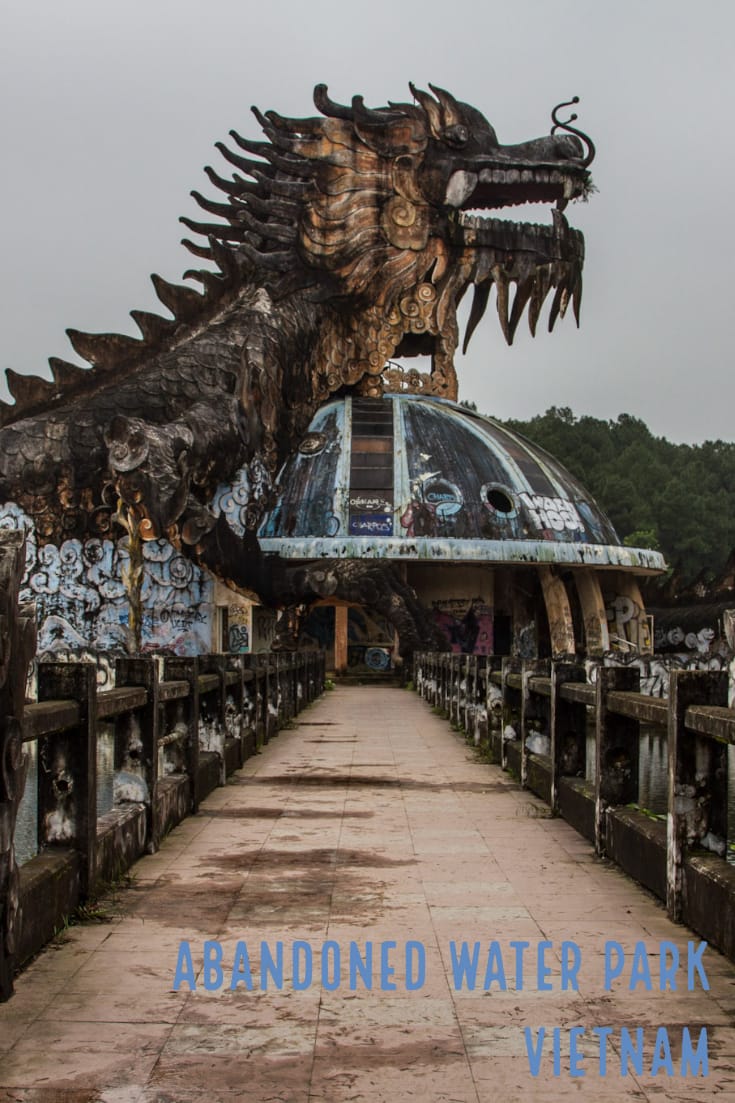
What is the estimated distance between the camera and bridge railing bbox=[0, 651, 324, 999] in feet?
21.1

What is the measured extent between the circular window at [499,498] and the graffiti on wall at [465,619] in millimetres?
4189

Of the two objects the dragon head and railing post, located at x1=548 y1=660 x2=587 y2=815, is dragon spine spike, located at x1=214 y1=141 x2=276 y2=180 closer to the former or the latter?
the dragon head

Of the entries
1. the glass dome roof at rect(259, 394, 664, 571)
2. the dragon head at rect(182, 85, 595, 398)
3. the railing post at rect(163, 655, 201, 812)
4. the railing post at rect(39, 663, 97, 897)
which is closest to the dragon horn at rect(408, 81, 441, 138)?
the dragon head at rect(182, 85, 595, 398)

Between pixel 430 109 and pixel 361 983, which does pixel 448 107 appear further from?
pixel 361 983

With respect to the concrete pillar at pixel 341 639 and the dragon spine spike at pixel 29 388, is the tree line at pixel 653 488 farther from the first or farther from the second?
the dragon spine spike at pixel 29 388

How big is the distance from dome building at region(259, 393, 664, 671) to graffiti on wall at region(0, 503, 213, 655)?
4.28 m

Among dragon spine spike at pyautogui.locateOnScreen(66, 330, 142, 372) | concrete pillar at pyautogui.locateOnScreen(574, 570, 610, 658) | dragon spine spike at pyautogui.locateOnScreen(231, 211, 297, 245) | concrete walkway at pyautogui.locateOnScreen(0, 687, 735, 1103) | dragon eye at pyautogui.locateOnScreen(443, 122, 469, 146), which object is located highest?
dragon eye at pyautogui.locateOnScreen(443, 122, 469, 146)

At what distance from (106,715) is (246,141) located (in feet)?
98.7

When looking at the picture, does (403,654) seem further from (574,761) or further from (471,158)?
(574,761)

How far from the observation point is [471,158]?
3675 cm

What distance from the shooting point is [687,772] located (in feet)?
22.4

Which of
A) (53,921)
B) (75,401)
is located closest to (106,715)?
(53,921)

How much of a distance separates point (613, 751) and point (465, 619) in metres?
32.7

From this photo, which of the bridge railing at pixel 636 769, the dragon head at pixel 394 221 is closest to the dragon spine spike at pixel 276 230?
the dragon head at pixel 394 221
